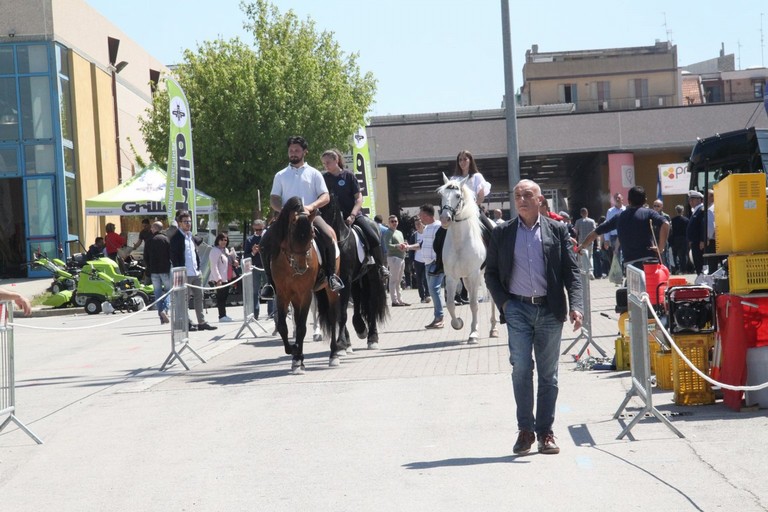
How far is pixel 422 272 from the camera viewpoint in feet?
89.2

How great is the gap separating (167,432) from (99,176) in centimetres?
3652

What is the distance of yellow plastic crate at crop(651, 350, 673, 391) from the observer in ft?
34.4

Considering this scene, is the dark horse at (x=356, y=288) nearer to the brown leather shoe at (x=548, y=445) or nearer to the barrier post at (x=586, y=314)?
the barrier post at (x=586, y=314)

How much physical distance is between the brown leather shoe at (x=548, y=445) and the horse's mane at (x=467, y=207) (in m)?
7.47

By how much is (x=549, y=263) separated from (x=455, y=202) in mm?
7153

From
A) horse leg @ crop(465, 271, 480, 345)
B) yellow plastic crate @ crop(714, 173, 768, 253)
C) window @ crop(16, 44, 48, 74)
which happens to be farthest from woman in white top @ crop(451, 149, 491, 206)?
window @ crop(16, 44, 48, 74)

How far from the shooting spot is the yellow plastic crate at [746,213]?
9.33 m

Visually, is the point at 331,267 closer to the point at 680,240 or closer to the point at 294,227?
the point at 294,227

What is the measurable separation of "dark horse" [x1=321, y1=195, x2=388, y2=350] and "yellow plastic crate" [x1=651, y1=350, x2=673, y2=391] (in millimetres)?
4786

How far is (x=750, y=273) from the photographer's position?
30.3 feet

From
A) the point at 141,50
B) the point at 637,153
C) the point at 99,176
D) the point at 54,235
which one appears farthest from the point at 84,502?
the point at 141,50

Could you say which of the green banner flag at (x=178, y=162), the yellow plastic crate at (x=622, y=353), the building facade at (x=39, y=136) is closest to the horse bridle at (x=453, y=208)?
the yellow plastic crate at (x=622, y=353)

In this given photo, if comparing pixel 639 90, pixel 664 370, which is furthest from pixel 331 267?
pixel 639 90

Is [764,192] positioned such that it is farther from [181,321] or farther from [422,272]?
[422,272]
